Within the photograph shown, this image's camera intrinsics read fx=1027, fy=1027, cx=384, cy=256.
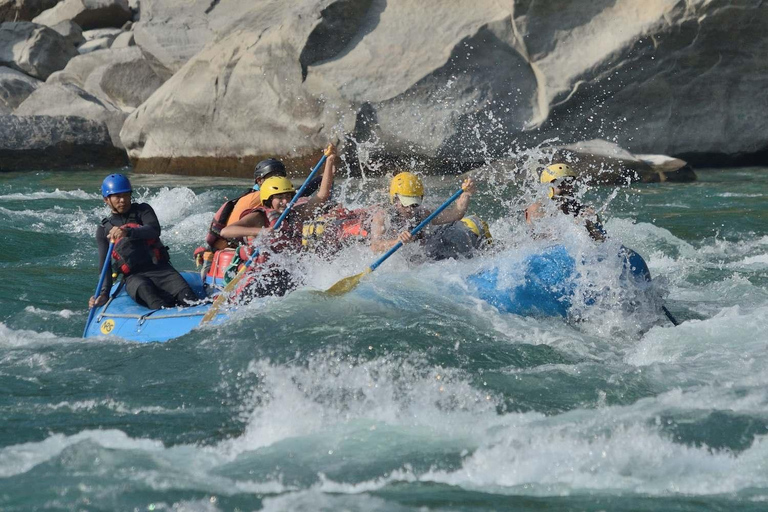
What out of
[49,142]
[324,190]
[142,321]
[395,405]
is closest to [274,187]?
[324,190]

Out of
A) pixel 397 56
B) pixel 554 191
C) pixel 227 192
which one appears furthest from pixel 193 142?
pixel 554 191

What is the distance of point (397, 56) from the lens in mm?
14305

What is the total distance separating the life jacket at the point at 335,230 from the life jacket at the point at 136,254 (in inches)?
43.3

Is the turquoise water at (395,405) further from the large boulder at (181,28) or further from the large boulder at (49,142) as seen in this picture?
the large boulder at (181,28)

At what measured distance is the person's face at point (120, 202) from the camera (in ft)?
24.1

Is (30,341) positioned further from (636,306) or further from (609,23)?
(609,23)

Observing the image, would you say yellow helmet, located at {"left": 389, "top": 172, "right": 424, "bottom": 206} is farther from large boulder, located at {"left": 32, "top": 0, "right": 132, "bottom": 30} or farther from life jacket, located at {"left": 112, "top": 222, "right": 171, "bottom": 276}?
large boulder, located at {"left": 32, "top": 0, "right": 132, "bottom": 30}

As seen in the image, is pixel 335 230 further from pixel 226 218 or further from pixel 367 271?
pixel 367 271

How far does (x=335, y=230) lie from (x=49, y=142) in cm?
1115

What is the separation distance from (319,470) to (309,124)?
10.4 meters

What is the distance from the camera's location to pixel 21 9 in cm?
2645

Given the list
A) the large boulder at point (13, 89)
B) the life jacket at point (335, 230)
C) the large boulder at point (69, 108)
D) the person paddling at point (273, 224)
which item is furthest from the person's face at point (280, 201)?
the large boulder at point (13, 89)

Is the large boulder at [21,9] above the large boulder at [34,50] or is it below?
above

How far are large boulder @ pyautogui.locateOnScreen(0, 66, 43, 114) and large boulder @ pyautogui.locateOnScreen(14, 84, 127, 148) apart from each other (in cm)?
165
